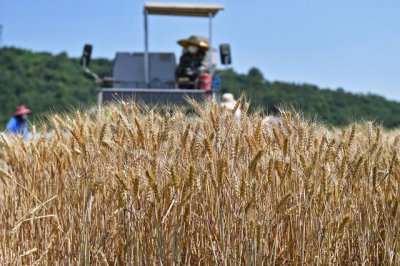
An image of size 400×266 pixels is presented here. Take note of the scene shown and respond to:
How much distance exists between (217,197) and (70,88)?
49629 mm

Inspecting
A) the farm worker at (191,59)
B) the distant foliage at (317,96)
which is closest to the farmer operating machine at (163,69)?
the farm worker at (191,59)

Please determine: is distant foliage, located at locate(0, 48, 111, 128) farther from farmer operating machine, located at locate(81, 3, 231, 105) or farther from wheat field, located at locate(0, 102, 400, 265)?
wheat field, located at locate(0, 102, 400, 265)

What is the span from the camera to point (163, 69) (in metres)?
13.3

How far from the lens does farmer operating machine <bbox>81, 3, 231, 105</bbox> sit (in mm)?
11179

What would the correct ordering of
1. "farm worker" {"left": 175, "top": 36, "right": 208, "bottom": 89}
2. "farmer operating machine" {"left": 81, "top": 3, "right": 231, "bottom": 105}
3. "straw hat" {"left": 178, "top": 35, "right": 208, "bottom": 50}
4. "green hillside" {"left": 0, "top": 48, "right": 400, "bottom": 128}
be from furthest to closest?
"green hillside" {"left": 0, "top": 48, "right": 400, "bottom": 128}, "straw hat" {"left": 178, "top": 35, "right": 208, "bottom": 50}, "farm worker" {"left": 175, "top": 36, "right": 208, "bottom": 89}, "farmer operating machine" {"left": 81, "top": 3, "right": 231, "bottom": 105}

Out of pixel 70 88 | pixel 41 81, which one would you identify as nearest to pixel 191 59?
pixel 70 88

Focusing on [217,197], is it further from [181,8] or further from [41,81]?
[41,81]

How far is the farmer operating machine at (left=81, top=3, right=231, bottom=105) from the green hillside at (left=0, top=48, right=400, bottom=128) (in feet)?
70.5

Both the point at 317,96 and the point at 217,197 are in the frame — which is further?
the point at 317,96

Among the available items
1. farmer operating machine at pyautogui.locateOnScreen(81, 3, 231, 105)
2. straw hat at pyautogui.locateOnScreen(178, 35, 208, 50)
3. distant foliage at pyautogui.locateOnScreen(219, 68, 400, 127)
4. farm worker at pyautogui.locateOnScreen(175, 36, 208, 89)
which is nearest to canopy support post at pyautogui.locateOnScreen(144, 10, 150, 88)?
farmer operating machine at pyautogui.locateOnScreen(81, 3, 231, 105)

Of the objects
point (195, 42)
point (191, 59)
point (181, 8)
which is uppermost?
point (181, 8)

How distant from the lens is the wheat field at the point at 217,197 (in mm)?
3094

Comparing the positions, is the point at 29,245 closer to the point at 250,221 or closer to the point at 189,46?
the point at 250,221

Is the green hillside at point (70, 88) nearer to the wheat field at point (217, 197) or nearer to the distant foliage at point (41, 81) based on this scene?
the distant foliage at point (41, 81)
